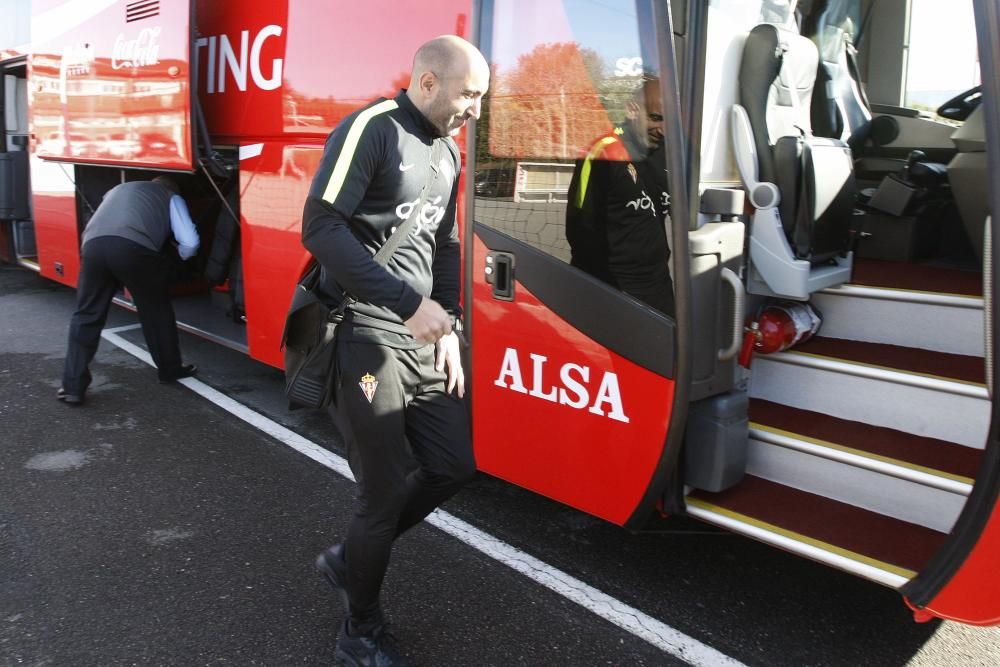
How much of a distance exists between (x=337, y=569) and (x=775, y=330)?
1.78m

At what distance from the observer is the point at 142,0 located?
4.74 meters

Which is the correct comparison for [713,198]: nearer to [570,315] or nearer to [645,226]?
[645,226]

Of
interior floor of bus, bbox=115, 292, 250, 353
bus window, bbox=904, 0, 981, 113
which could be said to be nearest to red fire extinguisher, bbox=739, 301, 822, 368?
bus window, bbox=904, 0, 981, 113

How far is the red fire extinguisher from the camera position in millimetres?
2941

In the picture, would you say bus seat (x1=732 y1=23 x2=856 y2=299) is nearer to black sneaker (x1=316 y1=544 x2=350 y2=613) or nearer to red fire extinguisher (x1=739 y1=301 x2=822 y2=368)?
red fire extinguisher (x1=739 y1=301 x2=822 y2=368)

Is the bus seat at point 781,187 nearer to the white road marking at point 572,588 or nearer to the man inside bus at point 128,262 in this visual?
the white road marking at point 572,588

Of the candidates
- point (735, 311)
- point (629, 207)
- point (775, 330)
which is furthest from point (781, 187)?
point (629, 207)

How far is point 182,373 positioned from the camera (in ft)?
17.8

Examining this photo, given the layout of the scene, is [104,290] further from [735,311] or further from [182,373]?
[735,311]

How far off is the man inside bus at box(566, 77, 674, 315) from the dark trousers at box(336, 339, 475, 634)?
0.67 metres

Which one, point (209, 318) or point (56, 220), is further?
point (56, 220)

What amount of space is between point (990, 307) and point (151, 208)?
15.1 ft

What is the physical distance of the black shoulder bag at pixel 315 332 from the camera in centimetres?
228

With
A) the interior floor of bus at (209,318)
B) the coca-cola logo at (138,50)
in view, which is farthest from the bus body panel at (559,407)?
the coca-cola logo at (138,50)
